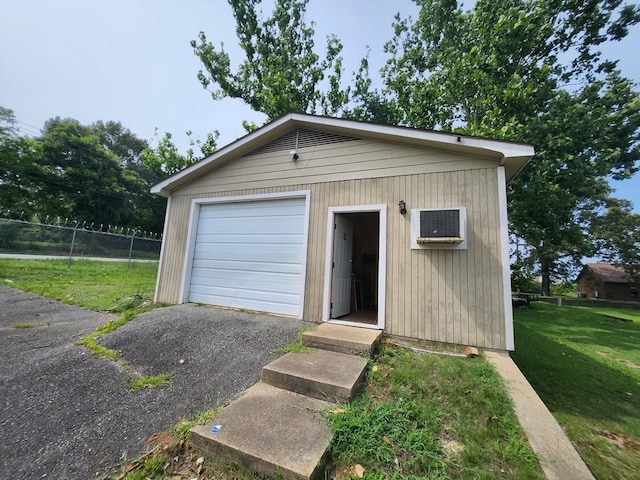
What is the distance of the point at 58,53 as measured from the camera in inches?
337

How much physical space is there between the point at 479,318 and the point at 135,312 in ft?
19.2

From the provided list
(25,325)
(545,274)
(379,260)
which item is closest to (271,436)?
(379,260)

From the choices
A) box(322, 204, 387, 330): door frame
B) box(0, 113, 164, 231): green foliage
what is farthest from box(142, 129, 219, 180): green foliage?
box(0, 113, 164, 231): green foliage

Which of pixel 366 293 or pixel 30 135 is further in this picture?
pixel 30 135

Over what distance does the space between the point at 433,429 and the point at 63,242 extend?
14.1 m

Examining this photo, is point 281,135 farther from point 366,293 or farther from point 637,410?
point 637,410

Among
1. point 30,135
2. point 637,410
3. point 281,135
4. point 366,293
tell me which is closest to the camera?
point 637,410

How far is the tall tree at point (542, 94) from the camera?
27.8 ft

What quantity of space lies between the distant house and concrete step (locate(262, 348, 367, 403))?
3151cm

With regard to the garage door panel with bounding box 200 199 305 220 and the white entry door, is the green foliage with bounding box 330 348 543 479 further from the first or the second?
the garage door panel with bounding box 200 199 305 220

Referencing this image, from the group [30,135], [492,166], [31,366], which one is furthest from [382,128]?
[30,135]

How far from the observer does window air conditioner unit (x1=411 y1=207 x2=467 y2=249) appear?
3631 mm

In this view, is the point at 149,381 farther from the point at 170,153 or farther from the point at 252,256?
the point at 170,153

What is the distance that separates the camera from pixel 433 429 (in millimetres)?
1957
